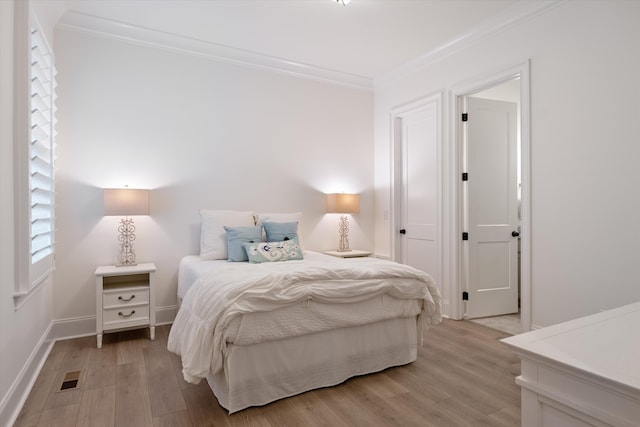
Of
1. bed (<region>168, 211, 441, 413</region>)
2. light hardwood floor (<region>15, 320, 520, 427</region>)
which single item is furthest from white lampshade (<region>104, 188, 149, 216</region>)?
light hardwood floor (<region>15, 320, 520, 427</region>)

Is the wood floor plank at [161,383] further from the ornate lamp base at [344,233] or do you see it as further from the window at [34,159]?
the ornate lamp base at [344,233]

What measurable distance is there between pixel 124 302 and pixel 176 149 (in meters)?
1.61

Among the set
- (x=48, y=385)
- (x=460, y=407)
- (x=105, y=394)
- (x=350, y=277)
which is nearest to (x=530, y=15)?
(x=350, y=277)

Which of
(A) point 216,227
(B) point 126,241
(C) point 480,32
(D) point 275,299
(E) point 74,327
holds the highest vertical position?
(C) point 480,32

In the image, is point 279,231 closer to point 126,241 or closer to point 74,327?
point 126,241

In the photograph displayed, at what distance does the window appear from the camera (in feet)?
7.08

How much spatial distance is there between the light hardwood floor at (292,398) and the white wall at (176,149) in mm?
1025

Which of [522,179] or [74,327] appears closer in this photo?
[522,179]

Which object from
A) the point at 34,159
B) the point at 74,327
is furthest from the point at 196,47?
the point at 74,327

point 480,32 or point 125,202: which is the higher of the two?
point 480,32

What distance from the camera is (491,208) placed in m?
4.04

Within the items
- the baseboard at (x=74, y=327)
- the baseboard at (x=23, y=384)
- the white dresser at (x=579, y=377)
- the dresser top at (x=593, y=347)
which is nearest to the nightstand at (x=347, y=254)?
the baseboard at (x=74, y=327)

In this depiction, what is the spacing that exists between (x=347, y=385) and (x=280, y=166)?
2.74 meters

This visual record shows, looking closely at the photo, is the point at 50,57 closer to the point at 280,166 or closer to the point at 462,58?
the point at 280,166
